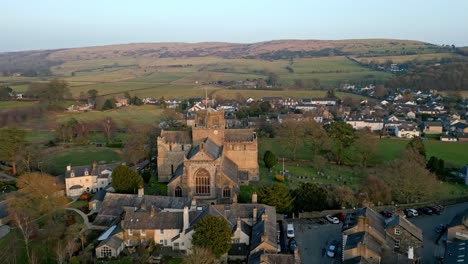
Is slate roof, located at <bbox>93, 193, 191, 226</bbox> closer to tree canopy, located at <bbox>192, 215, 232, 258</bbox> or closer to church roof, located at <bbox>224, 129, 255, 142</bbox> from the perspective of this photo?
tree canopy, located at <bbox>192, 215, 232, 258</bbox>

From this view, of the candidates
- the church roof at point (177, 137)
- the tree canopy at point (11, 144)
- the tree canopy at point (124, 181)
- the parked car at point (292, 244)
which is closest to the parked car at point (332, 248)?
the parked car at point (292, 244)

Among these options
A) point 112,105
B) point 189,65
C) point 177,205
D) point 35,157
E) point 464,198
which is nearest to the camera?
point 177,205

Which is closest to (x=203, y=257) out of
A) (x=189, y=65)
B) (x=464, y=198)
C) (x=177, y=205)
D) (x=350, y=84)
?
(x=177, y=205)

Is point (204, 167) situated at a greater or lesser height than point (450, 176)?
greater

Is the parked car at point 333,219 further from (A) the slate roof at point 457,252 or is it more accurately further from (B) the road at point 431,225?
(A) the slate roof at point 457,252

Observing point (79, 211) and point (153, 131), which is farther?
point (153, 131)

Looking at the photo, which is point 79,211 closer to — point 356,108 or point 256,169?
point 256,169

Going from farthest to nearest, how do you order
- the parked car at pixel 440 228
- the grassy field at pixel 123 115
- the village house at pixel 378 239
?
the grassy field at pixel 123 115 < the parked car at pixel 440 228 < the village house at pixel 378 239
